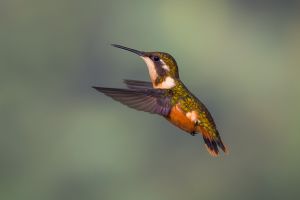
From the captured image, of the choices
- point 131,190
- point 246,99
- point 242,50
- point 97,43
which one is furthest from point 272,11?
point 131,190

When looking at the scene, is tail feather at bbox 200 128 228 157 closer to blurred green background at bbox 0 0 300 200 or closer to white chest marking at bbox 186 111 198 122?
white chest marking at bbox 186 111 198 122

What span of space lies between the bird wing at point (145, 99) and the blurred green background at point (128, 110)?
188 centimetres

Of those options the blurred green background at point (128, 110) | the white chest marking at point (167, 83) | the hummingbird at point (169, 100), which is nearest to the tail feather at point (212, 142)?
the hummingbird at point (169, 100)

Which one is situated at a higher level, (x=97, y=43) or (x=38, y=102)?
(x=97, y=43)

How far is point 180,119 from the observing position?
1.08 metres

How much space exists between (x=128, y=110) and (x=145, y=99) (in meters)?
2.19

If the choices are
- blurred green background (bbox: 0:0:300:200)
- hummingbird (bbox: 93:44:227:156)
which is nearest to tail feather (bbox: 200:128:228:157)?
hummingbird (bbox: 93:44:227:156)

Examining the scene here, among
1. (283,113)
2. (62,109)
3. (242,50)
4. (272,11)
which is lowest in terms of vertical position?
(62,109)

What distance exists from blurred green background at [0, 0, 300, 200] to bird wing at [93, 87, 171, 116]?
1883 millimetres

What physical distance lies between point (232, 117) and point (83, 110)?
74 cm

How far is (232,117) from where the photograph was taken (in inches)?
123

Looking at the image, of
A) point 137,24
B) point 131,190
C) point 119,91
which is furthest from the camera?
point 137,24

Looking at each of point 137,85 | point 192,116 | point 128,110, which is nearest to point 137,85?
point 137,85

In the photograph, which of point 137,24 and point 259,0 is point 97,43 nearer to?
point 137,24
